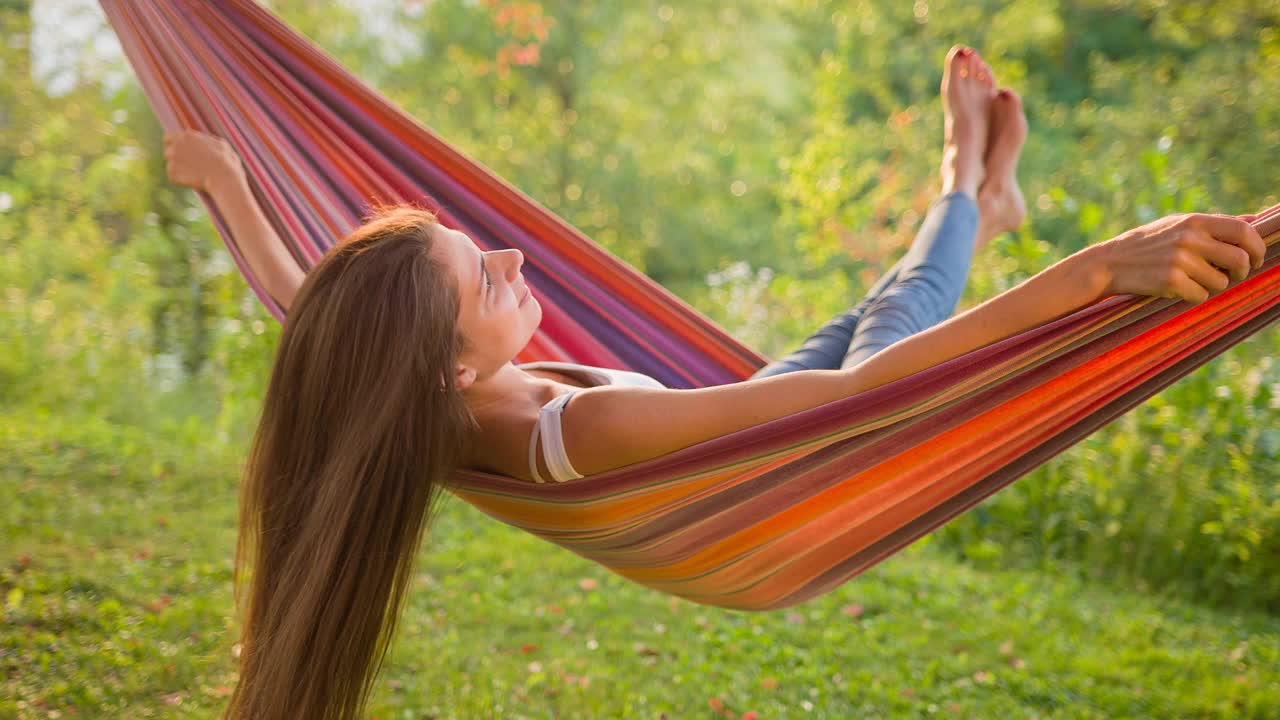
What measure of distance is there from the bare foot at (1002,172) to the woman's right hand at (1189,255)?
104 centimetres

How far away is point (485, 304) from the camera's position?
1.43 metres

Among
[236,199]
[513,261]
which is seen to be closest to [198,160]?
[236,199]

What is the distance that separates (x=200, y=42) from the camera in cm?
206

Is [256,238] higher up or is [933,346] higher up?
[256,238]

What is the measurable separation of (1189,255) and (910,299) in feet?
2.64

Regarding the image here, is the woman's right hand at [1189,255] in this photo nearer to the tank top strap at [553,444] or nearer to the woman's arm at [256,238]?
the tank top strap at [553,444]

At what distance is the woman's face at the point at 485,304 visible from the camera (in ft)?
4.61

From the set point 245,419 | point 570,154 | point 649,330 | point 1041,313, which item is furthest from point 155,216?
point 1041,313

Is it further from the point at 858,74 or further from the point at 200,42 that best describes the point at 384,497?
the point at 858,74

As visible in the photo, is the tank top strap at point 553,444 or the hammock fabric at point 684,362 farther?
the tank top strap at point 553,444

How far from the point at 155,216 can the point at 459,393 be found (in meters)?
4.33

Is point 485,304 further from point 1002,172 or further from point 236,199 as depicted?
point 1002,172

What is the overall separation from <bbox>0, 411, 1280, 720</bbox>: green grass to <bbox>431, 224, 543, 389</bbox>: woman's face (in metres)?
1.06

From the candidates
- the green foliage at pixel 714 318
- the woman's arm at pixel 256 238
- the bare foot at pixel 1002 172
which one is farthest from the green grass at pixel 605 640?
the bare foot at pixel 1002 172
